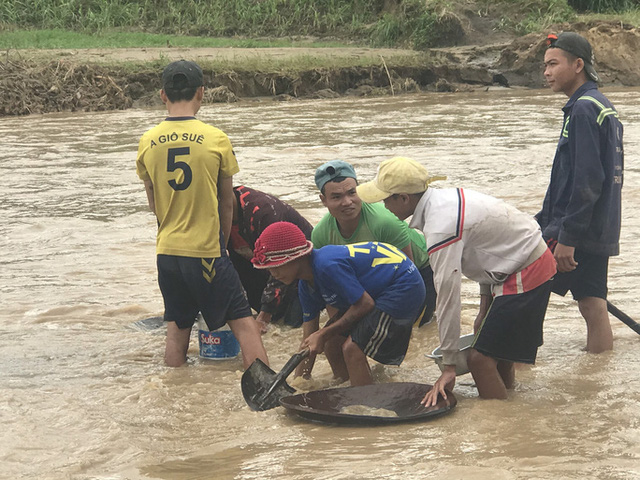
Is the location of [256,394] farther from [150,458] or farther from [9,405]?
[9,405]

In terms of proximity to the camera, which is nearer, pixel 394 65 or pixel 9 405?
pixel 9 405

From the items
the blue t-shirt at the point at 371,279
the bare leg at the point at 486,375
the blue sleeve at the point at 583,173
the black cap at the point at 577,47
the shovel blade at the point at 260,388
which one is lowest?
the shovel blade at the point at 260,388

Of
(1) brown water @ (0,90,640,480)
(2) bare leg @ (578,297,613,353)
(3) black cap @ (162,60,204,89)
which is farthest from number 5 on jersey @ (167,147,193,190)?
(2) bare leg @ (578,297,613,353)

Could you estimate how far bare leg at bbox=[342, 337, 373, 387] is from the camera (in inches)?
175

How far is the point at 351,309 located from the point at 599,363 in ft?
4.56

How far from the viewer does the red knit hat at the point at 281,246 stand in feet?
13.9

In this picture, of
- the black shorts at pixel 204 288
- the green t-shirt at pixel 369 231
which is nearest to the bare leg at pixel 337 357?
the black shorts at pixel 204 288

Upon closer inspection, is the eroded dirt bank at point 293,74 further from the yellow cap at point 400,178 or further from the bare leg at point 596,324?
the yellow cap at point 400,178

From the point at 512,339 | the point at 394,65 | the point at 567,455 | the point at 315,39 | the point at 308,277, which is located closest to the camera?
the point at 567,455

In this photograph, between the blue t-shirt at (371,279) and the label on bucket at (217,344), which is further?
the label on bucket at (217,344)

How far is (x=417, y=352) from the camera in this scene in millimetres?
5277

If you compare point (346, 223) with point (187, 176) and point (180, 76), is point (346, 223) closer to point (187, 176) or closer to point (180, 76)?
point (187, 176)

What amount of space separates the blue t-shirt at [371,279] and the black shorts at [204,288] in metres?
0.50

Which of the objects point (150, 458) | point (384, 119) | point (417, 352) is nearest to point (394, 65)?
point (384, 119)
